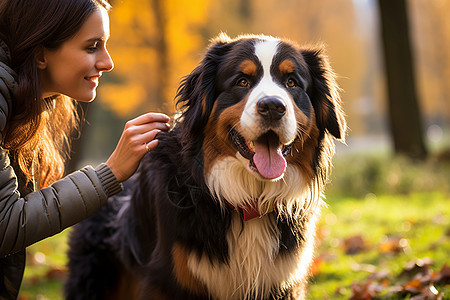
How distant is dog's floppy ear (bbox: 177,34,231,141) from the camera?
8.95ft

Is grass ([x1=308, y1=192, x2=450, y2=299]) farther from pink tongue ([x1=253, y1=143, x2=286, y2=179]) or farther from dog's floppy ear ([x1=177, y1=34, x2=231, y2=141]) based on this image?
dog's floppy ear ([x1=177, y1=34, x2=231, y2=141])

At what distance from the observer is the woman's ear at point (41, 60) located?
2451 millimetres

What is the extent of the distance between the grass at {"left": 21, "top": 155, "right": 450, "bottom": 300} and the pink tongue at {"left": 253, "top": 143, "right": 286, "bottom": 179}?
2.90ft

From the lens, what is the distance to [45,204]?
89.1 inches

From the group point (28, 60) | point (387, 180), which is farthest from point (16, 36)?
point (387, 180)

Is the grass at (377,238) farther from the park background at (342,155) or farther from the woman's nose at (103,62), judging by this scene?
the woman's nose at (103,62)

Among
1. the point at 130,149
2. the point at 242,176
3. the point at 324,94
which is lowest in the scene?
the point at 242,176

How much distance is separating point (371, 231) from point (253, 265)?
3.46 m

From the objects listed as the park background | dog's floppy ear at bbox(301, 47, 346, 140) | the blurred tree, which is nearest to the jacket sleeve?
the park background

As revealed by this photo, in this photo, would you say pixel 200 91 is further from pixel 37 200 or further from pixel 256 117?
pixel 37 200

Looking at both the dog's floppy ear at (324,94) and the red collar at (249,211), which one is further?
the dog's floppy ear at (324,94)

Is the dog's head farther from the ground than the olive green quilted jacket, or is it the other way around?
the dog's head

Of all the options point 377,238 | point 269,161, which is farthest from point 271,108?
point 377,238

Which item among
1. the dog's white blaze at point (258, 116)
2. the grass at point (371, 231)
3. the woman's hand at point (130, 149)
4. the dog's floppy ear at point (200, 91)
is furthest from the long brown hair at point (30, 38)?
the grass at point (371, 231)
